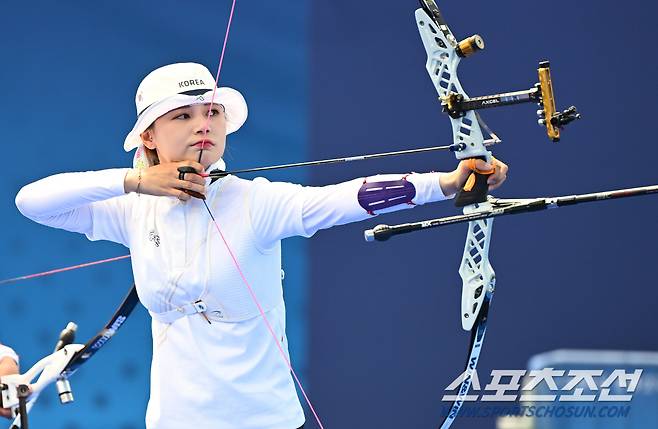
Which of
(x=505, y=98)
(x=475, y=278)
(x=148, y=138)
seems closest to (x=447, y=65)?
(x=505, y=98)

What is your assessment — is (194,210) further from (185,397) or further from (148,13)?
(148,13)

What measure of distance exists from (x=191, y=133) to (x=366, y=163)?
1.23m

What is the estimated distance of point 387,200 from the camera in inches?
80.4

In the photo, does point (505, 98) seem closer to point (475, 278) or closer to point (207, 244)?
point (475, 278)

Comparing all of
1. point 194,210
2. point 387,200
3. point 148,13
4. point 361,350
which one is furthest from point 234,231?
point 148,13

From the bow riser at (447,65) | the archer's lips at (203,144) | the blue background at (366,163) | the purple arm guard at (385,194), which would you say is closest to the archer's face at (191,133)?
the archer's lips at (203,144)

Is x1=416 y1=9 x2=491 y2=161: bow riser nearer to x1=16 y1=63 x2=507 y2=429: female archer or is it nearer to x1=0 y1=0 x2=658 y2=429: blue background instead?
x1=16 y1=63 x2=507 y2=429: female archer

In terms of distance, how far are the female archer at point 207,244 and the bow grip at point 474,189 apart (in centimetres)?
11

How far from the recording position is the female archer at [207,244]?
84.3 inches

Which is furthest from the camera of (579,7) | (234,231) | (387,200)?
(579,7)

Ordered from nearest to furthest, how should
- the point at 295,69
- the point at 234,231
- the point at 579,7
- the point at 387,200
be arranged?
the point at 387,200 → the point at 234,231 → the point at 579,7 → the point at 295,69

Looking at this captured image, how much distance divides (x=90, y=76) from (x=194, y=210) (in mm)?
1549

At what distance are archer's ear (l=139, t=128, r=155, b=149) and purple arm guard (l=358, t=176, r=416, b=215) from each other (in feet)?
1.71

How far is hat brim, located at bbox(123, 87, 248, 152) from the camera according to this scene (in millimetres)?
2248
